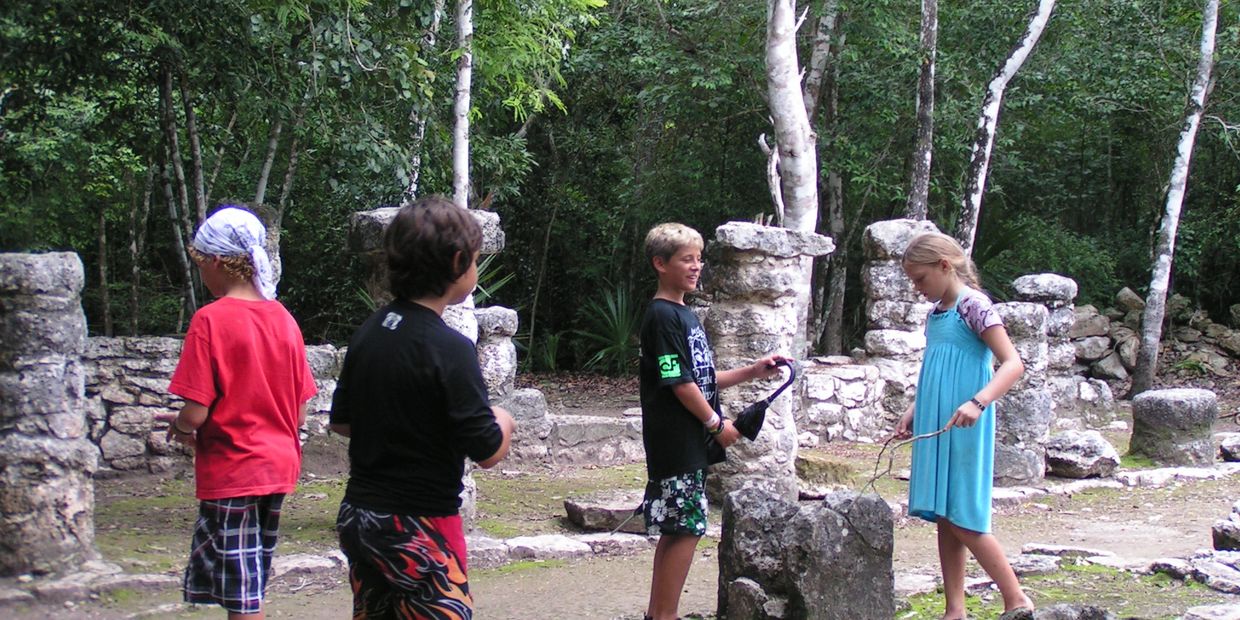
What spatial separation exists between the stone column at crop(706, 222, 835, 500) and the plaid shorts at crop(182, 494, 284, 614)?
4199 millimetres

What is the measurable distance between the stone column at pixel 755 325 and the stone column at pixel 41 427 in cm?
368

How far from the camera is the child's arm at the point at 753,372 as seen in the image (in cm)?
437

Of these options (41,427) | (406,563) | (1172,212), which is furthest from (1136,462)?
(406,563)

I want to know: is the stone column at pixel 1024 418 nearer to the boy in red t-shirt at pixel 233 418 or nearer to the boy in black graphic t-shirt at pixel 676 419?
Answer: the boy in black graphic t-shirt at pixel 676 419

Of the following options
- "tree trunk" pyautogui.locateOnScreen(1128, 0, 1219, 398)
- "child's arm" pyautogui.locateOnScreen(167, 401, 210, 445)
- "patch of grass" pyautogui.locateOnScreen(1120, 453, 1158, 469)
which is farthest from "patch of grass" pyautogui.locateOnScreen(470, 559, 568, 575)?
"tree trunk" pyautogui.locateOnScreen(1128, 0, 1219, 398)

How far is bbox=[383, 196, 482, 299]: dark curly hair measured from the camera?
9.38ft

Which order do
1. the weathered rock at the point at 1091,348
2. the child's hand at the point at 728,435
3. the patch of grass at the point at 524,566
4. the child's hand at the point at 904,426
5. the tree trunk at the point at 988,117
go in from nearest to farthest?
the child's hand at the point at 728,435 → the child's hand at the point at 904,426 → the patch of grass at the point at 524,566 → the tree trunk at the point at 988,117 → the weathered rock at the point at 1091,348

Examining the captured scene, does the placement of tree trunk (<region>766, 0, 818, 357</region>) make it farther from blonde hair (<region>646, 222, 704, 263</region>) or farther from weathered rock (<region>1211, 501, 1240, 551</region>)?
blonde hair (<region>646, 222, 704, 263</region>)

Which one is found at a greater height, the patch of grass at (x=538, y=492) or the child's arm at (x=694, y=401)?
the child's arm at (x=694, y=401)

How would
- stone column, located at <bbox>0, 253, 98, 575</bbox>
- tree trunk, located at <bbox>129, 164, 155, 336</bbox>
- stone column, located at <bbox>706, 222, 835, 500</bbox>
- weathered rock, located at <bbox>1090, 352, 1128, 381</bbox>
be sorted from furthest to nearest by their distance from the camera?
weathered rock, located at <bbox>1090, 352, 1128, 381</bbox>, tree trunk, located at <bbox>129, 164, 155, 336</bbox>, stone column, located at <bbox>706, 222, 835, 500</bbox>, stone column, located at <bbox>0, 253, 98, 575</bbox>

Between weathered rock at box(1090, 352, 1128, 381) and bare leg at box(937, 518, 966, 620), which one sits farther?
weathered rock at box(1090, 352, 1128, 381)

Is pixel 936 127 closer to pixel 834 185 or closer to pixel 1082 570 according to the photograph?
pixel 834 185

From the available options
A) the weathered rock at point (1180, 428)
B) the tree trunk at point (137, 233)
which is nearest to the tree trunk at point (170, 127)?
the tree trunk at point (137, 233)

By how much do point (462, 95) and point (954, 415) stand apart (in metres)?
6.65
